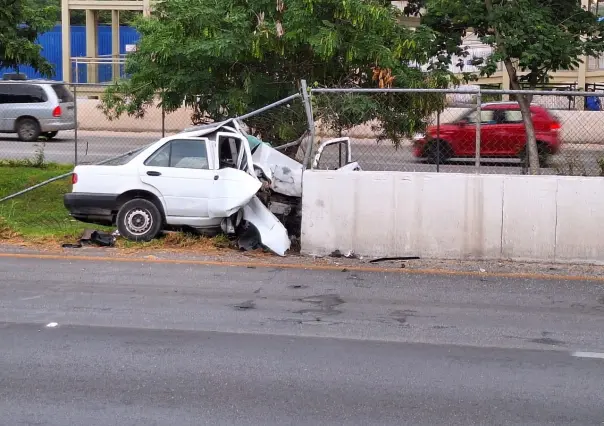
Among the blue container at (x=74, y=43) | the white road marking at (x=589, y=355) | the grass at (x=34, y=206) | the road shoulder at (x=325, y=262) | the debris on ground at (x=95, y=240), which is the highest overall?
the blue container at (x=74, y=43)

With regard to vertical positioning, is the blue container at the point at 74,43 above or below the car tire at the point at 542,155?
above

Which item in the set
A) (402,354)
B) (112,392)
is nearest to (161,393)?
(112,392)

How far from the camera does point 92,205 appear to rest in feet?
38.7

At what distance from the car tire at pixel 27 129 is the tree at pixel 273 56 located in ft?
30.8

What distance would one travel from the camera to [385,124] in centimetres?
1360

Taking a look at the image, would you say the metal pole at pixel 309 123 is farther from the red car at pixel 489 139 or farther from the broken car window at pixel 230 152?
the red car at pixel 489 139

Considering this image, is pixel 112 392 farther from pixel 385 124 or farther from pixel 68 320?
pixel 385 124

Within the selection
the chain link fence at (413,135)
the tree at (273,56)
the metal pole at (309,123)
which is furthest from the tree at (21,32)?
the metal pole at (309,123)

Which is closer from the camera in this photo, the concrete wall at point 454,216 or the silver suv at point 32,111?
the concrete wall at point 454,216

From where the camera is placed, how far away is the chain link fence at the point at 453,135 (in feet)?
37.7

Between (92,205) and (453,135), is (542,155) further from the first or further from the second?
(92,205)

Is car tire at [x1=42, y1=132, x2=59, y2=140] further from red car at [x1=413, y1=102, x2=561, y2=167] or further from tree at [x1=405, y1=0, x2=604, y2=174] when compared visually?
red car at [x1=413, y1=102, x2=561, y2=167]

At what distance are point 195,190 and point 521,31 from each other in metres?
6.29

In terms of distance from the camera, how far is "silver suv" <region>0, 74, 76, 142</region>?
2355 cm
